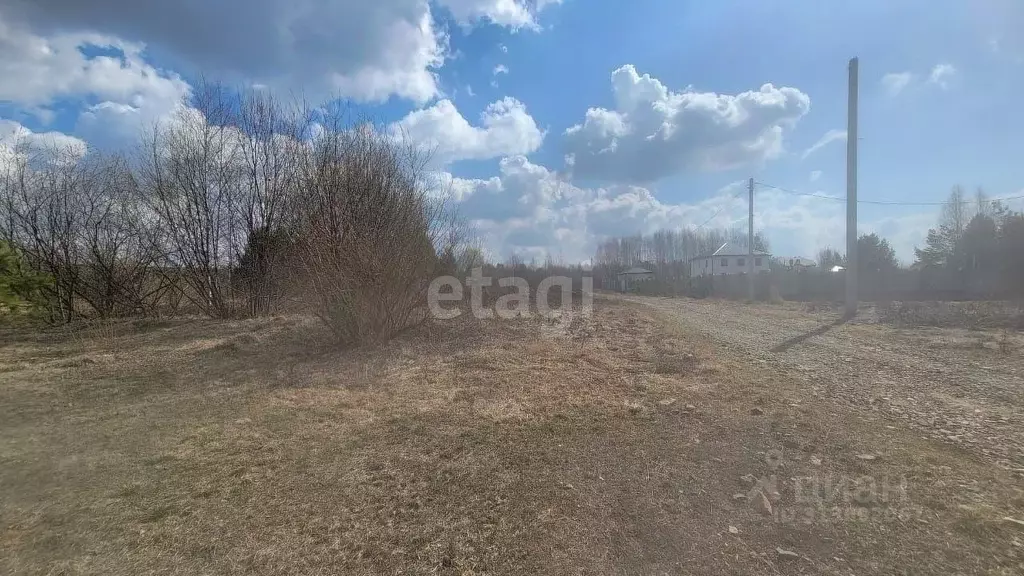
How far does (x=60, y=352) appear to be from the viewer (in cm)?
790

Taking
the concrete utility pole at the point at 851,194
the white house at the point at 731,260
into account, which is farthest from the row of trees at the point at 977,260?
the white house at the point at 731,260

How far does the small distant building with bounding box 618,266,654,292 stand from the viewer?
39.8 meters

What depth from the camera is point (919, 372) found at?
559 cm

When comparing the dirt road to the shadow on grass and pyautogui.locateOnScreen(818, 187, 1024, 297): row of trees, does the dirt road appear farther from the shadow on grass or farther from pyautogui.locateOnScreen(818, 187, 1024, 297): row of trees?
pyautogui.locateOnScreen(818, 187, 1024, 297): row of trees

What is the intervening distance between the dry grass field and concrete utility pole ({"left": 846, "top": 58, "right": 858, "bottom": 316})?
33.6 ft

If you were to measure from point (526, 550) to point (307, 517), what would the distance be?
1214 millimetres

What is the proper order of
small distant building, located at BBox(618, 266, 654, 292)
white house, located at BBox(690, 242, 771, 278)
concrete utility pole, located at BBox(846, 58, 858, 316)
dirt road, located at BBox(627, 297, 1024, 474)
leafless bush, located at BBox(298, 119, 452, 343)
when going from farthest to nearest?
white house, located at BBox(690, 242, 771, 278)
small distant building, located at BBox(618, 266, 654, 292)
concrete utility pole, located at BBox(846, 58, 858, 316)
leafless bush, located at BBox(298, 119, 452, 343)
dirt road, located at BBox(627, 297, 1024, 474)

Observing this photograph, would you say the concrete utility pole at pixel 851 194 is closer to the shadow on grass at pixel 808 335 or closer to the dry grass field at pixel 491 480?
the shadow on grass at pixel 808 335

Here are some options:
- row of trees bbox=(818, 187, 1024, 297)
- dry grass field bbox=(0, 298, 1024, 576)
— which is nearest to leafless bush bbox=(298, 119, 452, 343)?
dry grass field bbox=(0, 298, 1024, 576)

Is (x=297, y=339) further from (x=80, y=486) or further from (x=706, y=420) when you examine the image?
(x=706, y=420)

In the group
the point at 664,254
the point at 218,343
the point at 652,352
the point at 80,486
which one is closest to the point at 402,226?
the point at 218,343

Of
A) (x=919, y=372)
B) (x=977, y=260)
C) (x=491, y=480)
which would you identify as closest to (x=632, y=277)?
(x=977, y=260)

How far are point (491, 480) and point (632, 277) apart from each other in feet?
154

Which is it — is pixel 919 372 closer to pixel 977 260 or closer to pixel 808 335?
pixel 808 335
